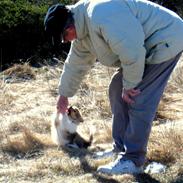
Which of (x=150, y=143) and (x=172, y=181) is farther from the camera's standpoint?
(x=150, y=143)

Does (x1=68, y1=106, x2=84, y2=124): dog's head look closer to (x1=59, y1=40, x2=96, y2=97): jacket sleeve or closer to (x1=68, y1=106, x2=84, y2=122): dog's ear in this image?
(x1=68, y1=106, x2=84, y2=122): dog's ear

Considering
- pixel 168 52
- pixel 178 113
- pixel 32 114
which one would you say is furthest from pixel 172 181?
pixel 32 114

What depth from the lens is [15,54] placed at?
9.58 meters

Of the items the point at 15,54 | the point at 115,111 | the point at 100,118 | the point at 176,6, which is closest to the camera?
the point at 115,111

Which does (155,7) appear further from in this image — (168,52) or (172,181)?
(172,181)

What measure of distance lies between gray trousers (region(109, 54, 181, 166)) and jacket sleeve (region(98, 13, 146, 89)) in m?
0.27

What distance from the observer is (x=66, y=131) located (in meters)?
5.83

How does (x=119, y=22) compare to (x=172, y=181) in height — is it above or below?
above

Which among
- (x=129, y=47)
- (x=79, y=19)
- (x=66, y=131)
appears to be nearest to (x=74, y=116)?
(x=66, y=131)

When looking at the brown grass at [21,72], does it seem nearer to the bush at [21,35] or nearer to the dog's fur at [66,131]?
the bush at [21,35]

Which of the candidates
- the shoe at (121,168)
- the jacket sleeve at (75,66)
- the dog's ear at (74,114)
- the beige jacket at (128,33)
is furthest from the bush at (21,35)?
the beige jacket at (128,33)

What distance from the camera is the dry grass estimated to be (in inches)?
200

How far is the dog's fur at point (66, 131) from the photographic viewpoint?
578 cm

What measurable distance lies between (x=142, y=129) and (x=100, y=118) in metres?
1.77
